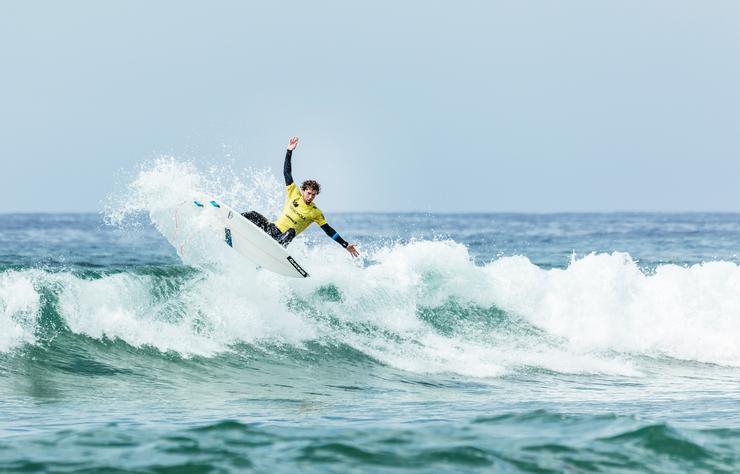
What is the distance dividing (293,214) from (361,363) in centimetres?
243

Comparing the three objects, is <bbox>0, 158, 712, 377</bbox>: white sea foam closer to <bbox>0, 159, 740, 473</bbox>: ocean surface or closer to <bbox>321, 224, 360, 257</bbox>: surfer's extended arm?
<bbox>0, 159, 740, 473</bbox>: ocean surface

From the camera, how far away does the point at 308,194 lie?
1254 centimetres

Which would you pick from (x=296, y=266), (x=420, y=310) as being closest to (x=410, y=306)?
(x=420, y=310)

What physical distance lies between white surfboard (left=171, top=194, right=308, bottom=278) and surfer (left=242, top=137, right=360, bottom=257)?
208 millimetres

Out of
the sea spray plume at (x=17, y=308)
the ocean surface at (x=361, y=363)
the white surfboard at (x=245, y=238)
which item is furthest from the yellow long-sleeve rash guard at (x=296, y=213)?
the sea spray plume at (x=17, y=308)

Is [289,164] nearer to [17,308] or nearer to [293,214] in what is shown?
[293,214]

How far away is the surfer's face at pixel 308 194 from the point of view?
1251 cm

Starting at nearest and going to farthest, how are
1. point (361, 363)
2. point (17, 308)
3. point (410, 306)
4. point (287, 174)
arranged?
point (17, 308)
point (361, 363)
point (287, 174)
point (410, 306)

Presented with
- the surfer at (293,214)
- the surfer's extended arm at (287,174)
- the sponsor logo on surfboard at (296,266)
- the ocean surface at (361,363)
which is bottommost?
the ocean surface at (361,363)

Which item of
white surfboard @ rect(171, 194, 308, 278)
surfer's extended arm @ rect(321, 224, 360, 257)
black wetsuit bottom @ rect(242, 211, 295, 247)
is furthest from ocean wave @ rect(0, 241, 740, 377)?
surfer's extended arm @ rect(321, 224, 360, 257)

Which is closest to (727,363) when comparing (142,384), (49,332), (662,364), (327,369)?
(662,364)

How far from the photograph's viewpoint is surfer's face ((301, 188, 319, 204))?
492 inches

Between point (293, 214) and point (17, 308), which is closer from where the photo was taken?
point (17, 308)

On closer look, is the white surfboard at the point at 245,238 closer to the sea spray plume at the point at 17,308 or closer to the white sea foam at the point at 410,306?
the white sea foam at the point at 410,306
